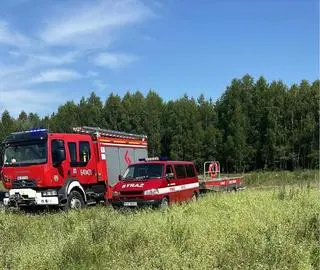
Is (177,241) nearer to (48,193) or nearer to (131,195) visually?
(131,195)

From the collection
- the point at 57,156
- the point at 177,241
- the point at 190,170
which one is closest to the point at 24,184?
the point at 57,156

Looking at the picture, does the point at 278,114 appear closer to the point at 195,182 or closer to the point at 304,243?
the point at 195,182

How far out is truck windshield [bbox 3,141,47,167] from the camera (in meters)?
17.6

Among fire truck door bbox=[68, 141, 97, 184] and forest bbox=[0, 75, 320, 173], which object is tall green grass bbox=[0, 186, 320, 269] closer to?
fire truck door bbox=[68, 141, 97, 184]

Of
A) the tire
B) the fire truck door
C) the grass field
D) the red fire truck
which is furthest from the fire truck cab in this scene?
the grass field

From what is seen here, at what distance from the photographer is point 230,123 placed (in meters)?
70.1

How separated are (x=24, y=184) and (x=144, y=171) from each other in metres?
4.09

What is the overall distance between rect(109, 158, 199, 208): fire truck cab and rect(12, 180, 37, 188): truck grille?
273cm

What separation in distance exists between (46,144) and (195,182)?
637cm

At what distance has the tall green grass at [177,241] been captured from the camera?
6953 mm

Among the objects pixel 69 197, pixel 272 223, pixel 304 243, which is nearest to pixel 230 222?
pixel 272 223

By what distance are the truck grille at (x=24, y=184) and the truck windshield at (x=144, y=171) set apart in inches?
122

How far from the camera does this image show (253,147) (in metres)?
69.2

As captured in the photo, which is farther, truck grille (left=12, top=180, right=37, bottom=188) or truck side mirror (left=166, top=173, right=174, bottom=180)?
truck side mirror (left=166, top=173, right=174, bottom=180)
